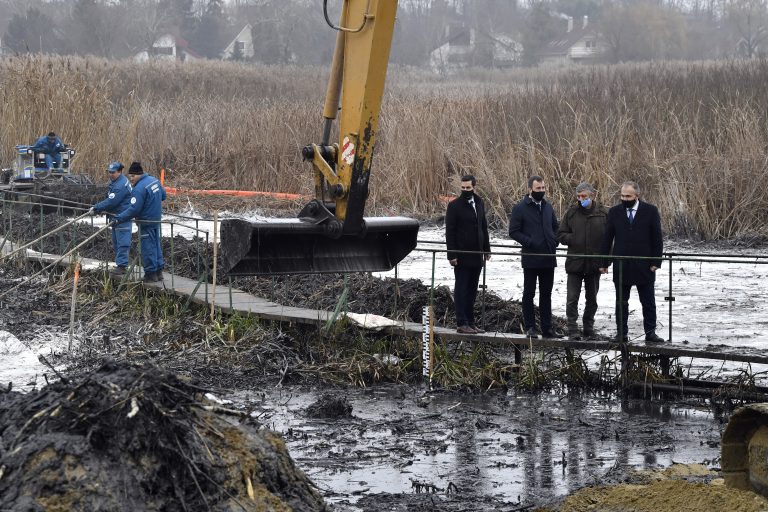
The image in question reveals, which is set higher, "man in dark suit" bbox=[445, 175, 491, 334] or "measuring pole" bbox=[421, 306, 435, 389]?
"man in dark suit" bbox=[445, 175, 491, 334]

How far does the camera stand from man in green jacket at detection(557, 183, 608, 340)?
38.9 ft

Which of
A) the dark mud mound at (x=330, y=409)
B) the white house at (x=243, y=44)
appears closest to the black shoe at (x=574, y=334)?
the dark mud mound at (x=330, y=409)

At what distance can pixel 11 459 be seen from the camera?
17.6ft

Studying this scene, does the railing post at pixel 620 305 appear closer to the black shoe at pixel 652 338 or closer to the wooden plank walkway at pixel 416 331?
the wooden plank walkway at pixel 416 331

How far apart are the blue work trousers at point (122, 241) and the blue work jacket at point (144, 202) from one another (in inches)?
10.7

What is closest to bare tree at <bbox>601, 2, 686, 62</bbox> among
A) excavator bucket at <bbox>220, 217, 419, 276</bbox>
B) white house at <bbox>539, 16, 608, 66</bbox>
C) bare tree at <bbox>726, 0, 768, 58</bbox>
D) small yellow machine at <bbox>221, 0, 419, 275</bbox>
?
white house at <bbox>539, 16, 608, 66</bbox>

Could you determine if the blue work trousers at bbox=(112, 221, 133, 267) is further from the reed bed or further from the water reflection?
the reed bed

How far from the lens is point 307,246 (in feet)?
33.4

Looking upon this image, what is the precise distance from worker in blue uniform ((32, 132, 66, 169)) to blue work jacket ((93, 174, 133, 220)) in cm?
692

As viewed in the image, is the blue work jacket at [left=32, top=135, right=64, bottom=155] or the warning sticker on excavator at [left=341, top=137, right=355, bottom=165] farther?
the blue work jacket at [left=32, top=135, right=64, bottom=155]

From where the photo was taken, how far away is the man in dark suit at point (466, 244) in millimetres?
11664

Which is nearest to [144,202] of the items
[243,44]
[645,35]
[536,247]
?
[536,247]

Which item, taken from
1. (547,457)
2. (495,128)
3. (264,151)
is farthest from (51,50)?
(547,457)

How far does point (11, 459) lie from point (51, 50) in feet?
253
